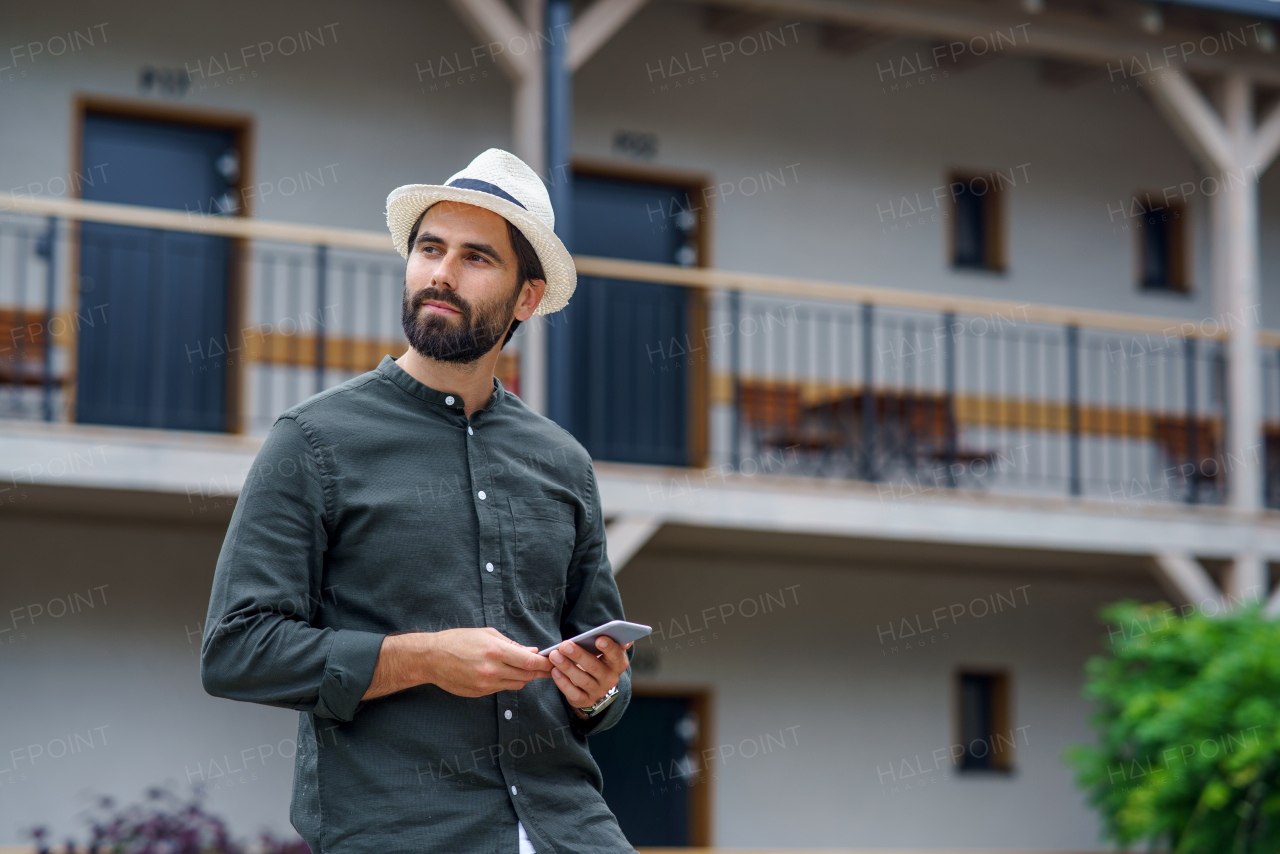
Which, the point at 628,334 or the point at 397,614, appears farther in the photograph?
the point at 628,334

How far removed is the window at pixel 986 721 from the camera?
13.2m

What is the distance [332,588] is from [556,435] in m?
0.52

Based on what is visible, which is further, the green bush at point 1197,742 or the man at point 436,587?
the green bush at point 1197,742

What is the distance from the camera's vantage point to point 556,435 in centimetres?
286

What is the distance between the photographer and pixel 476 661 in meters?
2.31

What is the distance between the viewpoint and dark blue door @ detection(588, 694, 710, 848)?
1210cm

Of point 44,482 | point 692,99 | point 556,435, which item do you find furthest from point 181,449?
point 556,435

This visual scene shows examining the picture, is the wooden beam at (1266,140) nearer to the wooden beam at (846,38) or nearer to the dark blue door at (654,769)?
the wooden beam at (846,38)

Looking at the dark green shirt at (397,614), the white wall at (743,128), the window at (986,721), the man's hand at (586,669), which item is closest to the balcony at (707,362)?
the white wall at (743,128)

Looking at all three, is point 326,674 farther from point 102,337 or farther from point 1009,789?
point 1009,789

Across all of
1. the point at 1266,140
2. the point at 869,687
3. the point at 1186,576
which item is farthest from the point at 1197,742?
the point at 1266,140

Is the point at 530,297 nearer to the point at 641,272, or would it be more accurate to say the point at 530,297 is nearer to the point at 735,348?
the point at 641,272

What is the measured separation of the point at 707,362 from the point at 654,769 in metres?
3.01

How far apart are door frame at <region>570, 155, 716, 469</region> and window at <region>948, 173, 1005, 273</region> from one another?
2077 mm
